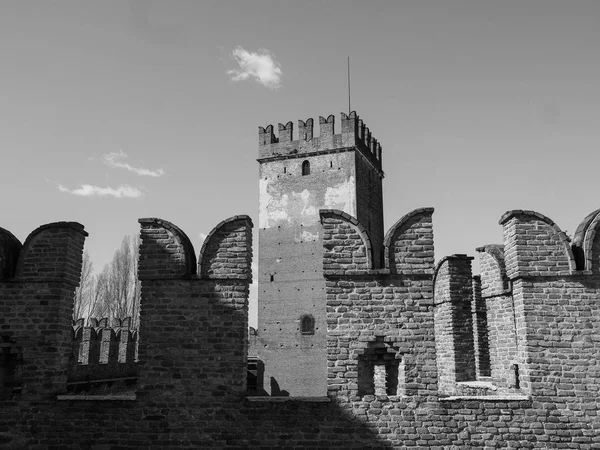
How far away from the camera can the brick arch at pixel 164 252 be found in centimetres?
700

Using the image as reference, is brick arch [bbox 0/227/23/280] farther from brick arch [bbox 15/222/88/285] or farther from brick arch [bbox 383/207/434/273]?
brick arch [bbox 383/207/434/273]

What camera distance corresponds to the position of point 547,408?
20.9 feet

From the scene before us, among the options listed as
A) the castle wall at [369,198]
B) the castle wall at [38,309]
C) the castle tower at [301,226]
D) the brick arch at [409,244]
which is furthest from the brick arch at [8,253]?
the castle wall at [369,198]

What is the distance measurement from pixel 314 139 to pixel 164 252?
21.9m

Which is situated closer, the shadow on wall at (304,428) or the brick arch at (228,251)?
the shadow on wall at (304,428)

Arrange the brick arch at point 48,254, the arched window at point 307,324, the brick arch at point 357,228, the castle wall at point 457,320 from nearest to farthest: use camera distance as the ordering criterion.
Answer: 1. the brick arch at point 357,228
2. the brick arch at point 48,254
3. the castle wall at point 457,320
4. the arched window at point 307,324

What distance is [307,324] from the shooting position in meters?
25.2

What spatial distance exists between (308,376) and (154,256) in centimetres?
1863

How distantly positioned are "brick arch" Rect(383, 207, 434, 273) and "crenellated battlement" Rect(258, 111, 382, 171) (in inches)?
812

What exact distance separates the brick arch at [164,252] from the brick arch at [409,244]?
2623mm

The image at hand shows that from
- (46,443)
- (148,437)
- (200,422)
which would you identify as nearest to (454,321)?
(200,422)

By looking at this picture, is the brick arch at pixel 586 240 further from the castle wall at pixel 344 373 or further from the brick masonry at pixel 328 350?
the castle wall at pixel 344 373

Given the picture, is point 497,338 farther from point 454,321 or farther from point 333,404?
point 333,404

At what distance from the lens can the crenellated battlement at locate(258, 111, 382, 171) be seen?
27.7 m
